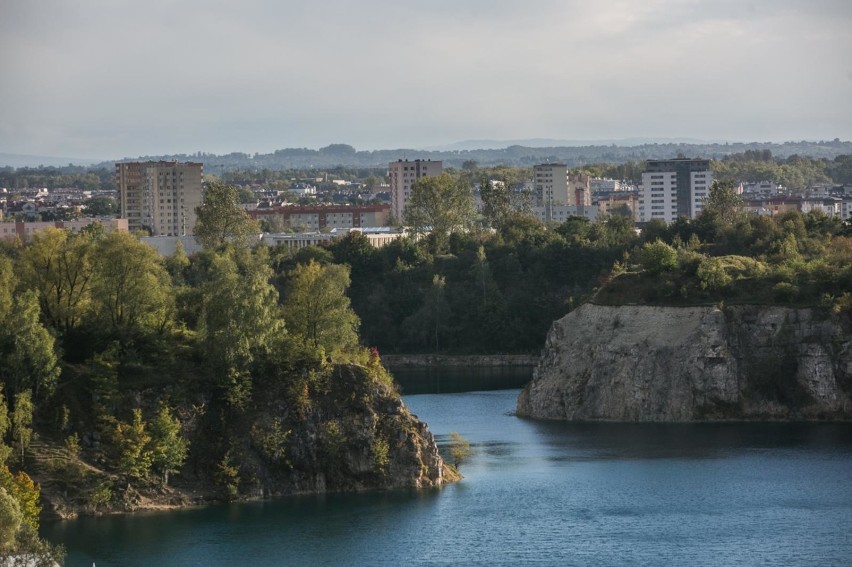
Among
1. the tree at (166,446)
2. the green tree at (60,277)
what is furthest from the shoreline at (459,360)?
the tree at (166,446)

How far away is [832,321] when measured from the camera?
76.9m

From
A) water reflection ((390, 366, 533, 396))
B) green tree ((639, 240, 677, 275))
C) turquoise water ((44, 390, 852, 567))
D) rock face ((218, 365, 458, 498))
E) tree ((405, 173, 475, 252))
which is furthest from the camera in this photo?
tree ((405, 173, 475, 252))

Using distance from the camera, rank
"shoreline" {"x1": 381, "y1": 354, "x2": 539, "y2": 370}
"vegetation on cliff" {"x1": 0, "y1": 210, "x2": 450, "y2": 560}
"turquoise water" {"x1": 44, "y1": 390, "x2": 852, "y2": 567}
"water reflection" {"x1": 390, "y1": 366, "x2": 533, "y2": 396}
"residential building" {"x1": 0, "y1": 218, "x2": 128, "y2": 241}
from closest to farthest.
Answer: "turquoise water" {"x1": 44, "y1": 390, "x2": 852, "y2": 567} < "vegetation on cliff" {"x1": 0, "y1": 210, "x2": 450, "y2": 560} < "water reflection" {"x1": 390, "y1": 366, "x2": 533, "y2": 396} < "shoreline" {"x1": 381, "y1": 354, "x2": 539, "y2": 370} < "residential building" {"x1": 0, "y1": 218, "x2": 128, "y2": 241}

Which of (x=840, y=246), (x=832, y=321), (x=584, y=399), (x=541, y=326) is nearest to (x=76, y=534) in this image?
(x=584, y=399)

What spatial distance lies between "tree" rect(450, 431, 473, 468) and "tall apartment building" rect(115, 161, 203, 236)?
113 metres

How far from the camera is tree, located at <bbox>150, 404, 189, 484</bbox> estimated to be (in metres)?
55.6

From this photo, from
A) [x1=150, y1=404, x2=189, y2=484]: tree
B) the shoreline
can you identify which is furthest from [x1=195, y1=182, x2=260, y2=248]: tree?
[x1=150, y1=404, x2=189, y2=484]: tree

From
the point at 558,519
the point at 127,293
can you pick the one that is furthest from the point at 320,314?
the point at 558,519

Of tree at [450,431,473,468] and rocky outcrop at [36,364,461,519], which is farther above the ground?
rocky outcrop at [36,364,461,519]

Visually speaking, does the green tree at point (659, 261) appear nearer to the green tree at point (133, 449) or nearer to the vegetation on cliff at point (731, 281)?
the vegetation on cliff at point (731, 281)

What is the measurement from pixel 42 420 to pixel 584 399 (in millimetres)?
29112

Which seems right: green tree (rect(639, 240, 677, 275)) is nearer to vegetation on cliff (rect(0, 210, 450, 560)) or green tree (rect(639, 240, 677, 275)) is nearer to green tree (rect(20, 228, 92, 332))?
vegetation on cliff (rect(0, 210, 450, 560))

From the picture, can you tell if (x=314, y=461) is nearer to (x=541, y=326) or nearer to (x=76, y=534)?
(x=76, y=534)

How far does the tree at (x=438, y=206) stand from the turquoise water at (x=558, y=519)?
64.6 m
